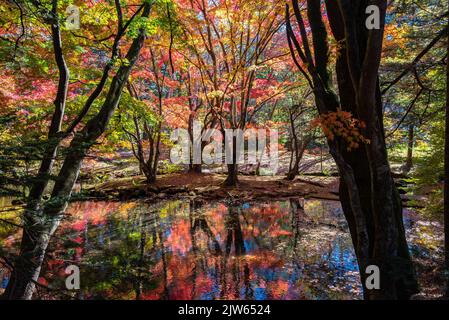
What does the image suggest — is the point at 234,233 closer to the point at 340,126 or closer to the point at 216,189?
the point at 340,126

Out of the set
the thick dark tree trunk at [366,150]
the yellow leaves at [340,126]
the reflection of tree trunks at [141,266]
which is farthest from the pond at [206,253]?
the yellow leaves at [340,126]

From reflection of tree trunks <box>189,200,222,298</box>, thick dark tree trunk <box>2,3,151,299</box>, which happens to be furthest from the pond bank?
thick dark tree trunk <box>2,3,151,299</box>

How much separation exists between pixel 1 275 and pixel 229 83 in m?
10.1

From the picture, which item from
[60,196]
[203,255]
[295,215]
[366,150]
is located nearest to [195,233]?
[203,255]

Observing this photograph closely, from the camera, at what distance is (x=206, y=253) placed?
6.98 m

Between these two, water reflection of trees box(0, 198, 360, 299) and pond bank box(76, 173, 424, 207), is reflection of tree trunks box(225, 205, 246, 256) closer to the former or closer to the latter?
water reflection of trees box(0, 198, 360, 299)

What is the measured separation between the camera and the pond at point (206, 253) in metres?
5.15

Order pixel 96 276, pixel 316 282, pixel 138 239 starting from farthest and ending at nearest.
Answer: pixel 138 239, pixel 96 276, pixel 316 282

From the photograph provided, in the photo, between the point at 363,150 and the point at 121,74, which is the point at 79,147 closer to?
the point at 121,74

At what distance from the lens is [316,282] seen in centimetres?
534

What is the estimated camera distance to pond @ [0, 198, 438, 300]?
515cm

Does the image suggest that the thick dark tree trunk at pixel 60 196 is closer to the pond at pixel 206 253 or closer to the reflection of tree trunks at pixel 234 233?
the pond at pixel 206 253

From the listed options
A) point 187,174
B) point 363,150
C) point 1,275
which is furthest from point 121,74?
point 187,174
